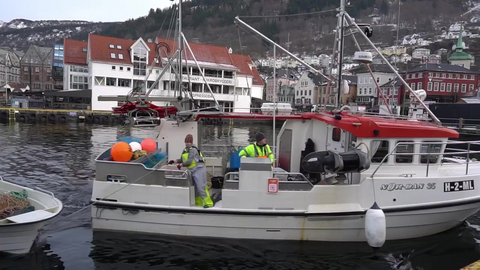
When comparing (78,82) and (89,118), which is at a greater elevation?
(78,82)

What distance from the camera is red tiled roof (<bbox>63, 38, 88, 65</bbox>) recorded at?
5051 centimetres

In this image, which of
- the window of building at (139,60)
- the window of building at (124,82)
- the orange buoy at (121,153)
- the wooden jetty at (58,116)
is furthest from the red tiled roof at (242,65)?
the orange buoy at (121,153)

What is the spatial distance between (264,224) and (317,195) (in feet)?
3.91

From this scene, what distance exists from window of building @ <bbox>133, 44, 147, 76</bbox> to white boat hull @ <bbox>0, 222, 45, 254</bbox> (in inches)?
1781

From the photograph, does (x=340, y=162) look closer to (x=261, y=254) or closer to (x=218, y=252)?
(x=261, y=254)

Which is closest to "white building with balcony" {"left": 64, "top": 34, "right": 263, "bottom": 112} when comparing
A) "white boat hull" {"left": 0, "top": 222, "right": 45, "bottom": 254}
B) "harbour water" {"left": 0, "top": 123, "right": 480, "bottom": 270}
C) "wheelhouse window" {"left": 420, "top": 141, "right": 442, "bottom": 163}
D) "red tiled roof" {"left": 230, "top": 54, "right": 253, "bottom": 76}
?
"red tiled roof" {"left": 230, "top": 54, "right": 253, "bottom": 76}

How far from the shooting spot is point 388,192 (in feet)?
23.0

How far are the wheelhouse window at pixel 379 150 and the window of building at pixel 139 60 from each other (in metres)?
46.0

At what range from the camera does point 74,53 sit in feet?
169

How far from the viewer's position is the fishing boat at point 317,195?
7008mm

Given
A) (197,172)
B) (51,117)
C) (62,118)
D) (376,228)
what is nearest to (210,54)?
(62,118)

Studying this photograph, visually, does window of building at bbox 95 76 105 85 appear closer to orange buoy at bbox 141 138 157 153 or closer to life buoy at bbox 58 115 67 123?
life buoy at bbox 58 115 67 123

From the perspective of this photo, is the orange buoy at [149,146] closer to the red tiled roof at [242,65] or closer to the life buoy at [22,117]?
the life buoy at [22,117]

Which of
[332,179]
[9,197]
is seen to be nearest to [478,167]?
[332,179]
